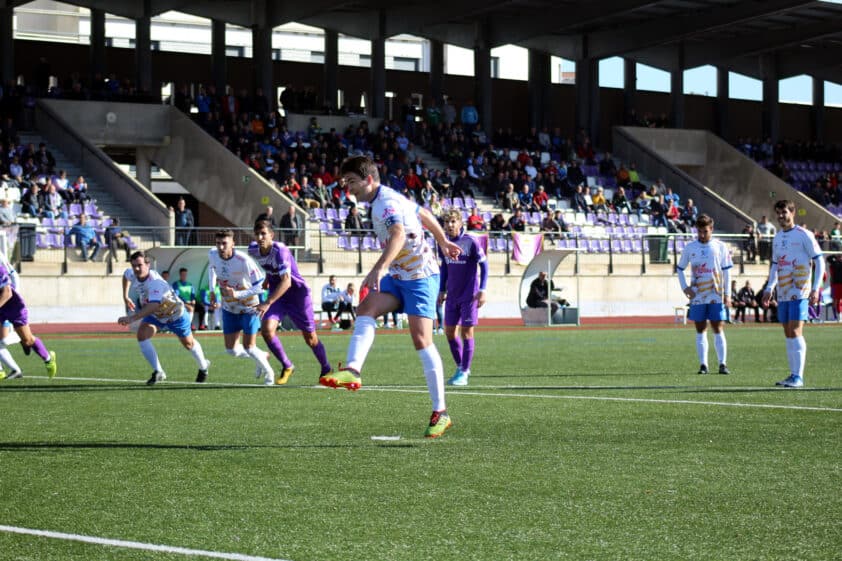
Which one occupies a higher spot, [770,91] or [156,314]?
[770,91]

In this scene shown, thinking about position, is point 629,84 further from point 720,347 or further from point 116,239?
point 720,347

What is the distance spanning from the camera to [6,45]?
44.1 m

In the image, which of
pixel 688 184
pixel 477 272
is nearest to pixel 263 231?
pixel 477 272

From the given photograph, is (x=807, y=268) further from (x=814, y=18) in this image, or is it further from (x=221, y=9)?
(x=814, y=18)

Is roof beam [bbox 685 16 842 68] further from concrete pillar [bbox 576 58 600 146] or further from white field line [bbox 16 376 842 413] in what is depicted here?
white field line [bbox 16 376 842 413]

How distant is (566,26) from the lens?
4997cm

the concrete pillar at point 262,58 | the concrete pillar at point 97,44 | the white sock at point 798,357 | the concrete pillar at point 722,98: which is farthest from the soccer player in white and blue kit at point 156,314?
the concrete pillar at point 722,98

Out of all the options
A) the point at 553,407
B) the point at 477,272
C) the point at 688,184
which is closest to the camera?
the point at 553,407

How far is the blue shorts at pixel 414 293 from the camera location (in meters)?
9.47

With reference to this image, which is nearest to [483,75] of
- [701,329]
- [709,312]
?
[701,329]

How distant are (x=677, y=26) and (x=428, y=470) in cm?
4638

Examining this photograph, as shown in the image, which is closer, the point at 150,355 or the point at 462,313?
the point at 150,355

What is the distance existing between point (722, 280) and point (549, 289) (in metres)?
17.4

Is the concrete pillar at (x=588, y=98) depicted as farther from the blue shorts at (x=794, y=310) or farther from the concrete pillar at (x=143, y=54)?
the blue shorts at (x=794, y=310)
